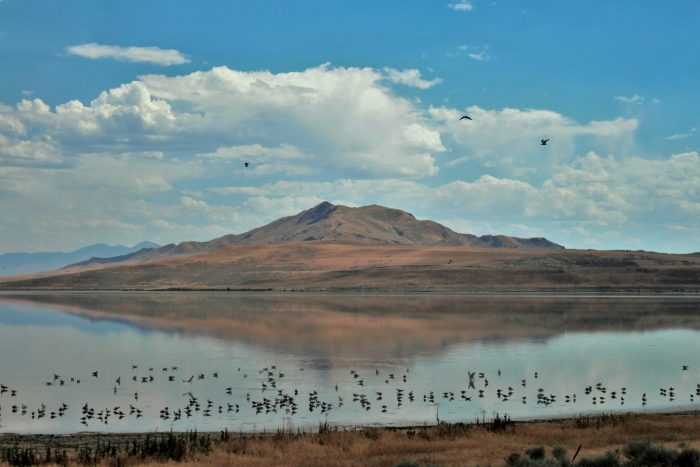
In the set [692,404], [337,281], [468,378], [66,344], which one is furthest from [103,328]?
[337,281]

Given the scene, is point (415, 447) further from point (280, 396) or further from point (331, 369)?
point (331, 369)

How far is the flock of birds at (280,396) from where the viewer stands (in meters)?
33.5

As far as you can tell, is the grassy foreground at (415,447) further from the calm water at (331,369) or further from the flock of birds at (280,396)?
the flock of birds at (280,396)

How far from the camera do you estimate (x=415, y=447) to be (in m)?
23.9

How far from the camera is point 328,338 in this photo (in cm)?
6331

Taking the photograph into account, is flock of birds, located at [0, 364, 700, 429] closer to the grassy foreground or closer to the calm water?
the calm water

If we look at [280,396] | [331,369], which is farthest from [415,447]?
[331,369]

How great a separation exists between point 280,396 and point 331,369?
386 inches

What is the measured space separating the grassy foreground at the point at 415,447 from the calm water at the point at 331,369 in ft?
15.5

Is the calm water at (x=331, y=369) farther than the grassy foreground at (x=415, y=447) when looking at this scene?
Yes

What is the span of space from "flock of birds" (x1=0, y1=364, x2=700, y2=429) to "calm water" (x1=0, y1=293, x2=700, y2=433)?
10cm

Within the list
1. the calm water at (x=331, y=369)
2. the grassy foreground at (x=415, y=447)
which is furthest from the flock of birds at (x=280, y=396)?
the grassy foreground at (x=415, y=447)

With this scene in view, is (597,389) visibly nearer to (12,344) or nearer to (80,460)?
(80,460)

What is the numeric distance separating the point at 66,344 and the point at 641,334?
45.3m
